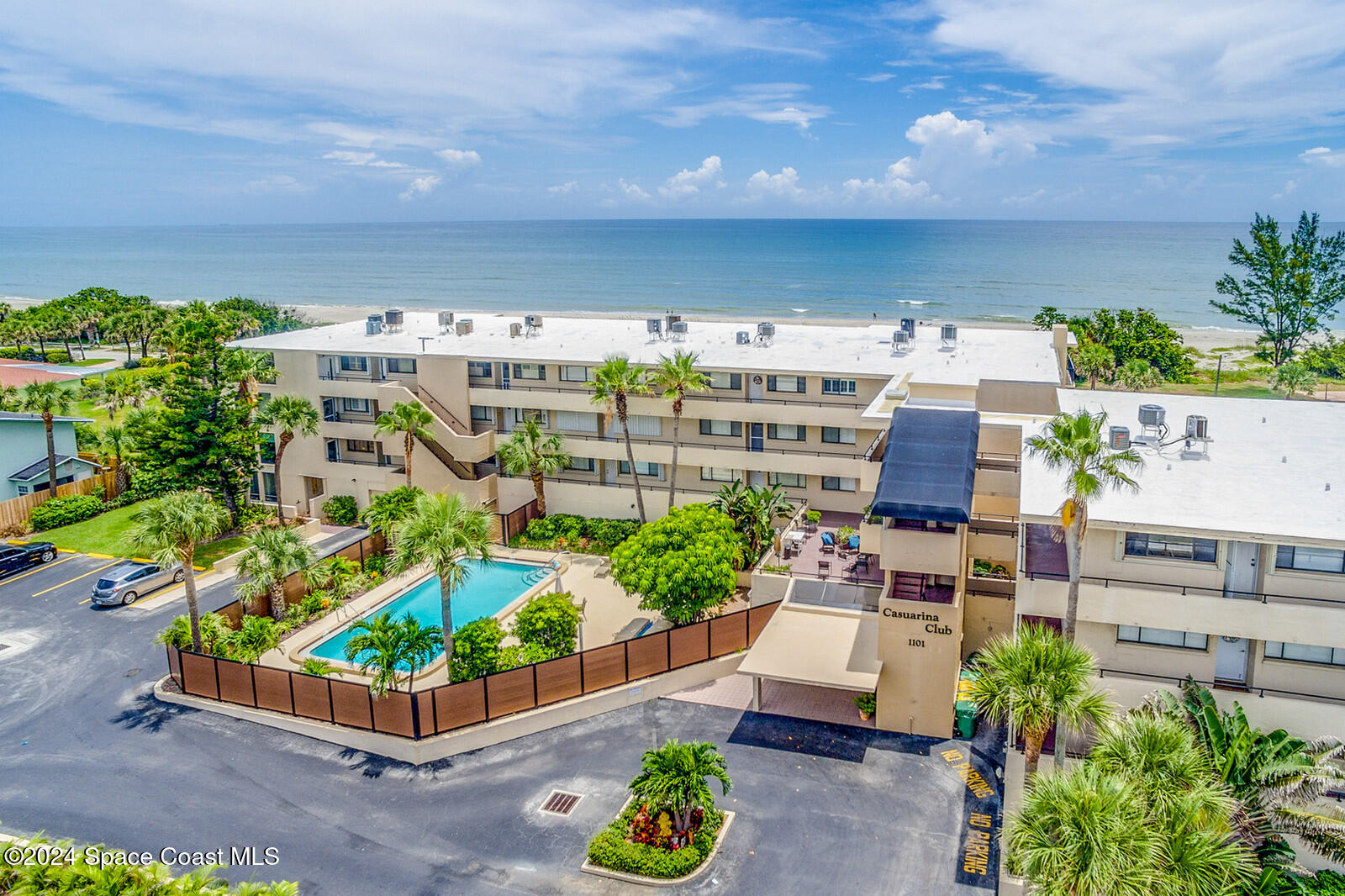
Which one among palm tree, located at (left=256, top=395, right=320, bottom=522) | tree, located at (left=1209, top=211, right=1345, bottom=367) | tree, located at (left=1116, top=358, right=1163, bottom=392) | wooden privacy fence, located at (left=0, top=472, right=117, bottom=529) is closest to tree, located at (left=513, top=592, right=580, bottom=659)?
palm tree, located at (left=256, top=395, right=320, bottom=522)

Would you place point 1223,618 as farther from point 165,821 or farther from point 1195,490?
point 165,821

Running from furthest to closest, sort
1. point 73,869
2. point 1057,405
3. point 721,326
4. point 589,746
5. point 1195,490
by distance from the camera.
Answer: point 721,326 → point 1057,405 → point 589,746 → point 1195,490 → point 73,869

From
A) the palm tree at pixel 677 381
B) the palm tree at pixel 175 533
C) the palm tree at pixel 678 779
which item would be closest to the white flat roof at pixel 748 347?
the palm tree at pixel 677 381

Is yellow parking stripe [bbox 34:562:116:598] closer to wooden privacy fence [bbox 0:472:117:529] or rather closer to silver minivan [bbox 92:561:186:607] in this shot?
silver minivan [bbox 92:561:186:607]

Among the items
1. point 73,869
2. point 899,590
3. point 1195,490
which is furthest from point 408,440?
point 1195,490

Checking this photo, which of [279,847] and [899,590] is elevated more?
[899,590]


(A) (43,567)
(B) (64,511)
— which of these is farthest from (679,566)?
(B) (64,511)

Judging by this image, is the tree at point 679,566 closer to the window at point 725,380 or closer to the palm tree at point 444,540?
the palm tree at point 444,540
